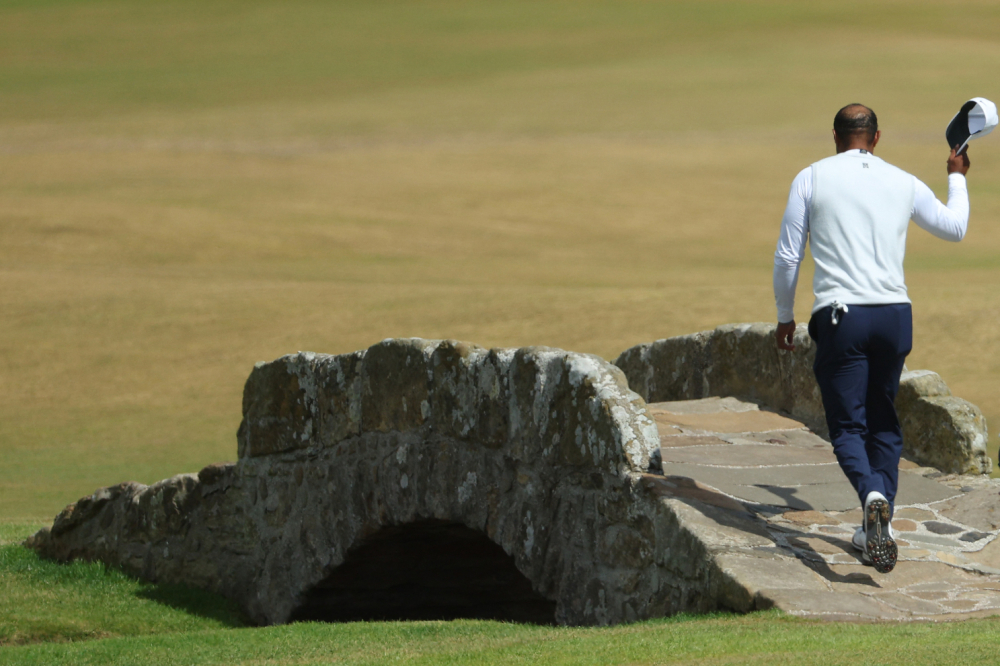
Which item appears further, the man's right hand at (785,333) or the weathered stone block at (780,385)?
the weathered stone block at (780,385)

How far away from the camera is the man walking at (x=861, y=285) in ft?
18.7

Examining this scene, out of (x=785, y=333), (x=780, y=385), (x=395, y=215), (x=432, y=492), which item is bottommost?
(x=432, y=492)

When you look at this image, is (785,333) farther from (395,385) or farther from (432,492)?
(395,385)

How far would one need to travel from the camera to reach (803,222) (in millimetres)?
5836

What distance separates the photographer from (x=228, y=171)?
4122 centimetres

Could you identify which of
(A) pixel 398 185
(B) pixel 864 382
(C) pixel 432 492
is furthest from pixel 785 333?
(A) pixel 398 185

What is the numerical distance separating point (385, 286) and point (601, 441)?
20604 millimetres

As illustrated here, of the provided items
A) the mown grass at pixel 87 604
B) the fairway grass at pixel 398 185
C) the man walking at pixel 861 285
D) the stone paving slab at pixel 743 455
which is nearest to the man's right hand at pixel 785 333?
the man walking at pixel 861 285

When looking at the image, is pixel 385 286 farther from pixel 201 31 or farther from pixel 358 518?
pixel 201 31

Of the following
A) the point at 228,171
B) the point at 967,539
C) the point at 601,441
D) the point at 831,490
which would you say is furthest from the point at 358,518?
the point at 228,171

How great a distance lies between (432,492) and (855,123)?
11.3ft

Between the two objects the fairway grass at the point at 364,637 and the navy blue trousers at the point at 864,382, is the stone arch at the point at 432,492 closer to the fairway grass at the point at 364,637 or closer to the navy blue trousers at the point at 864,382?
the fairway grass at the point at 364,637

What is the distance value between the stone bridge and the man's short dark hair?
1.63 metres

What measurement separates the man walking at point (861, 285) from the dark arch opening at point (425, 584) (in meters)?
3.46
